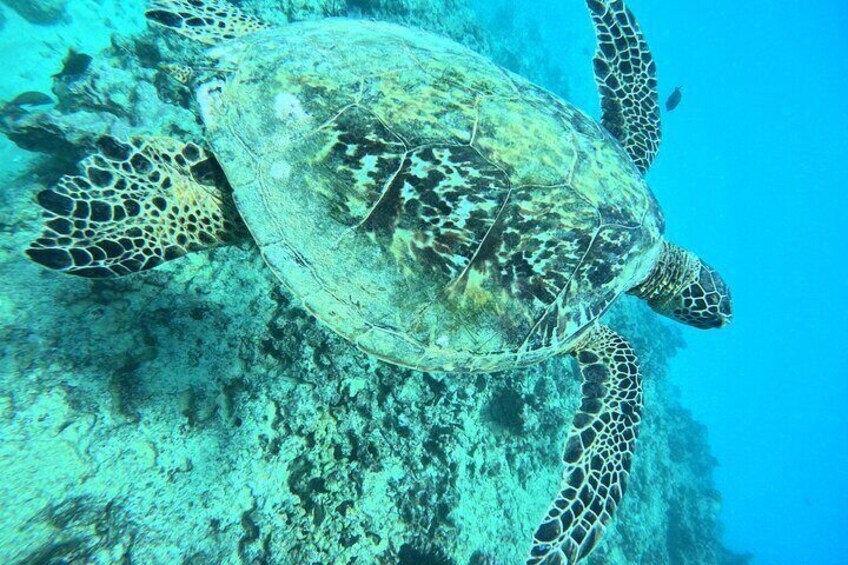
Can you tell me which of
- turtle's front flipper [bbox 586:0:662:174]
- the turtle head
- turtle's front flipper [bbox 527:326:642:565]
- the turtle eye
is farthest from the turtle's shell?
turtle's front flipper [bbox 586:0:662:174]

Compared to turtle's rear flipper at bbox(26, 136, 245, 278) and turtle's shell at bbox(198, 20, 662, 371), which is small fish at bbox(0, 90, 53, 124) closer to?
turtle's rear flipper at bbox(26, 136, 245, 278)

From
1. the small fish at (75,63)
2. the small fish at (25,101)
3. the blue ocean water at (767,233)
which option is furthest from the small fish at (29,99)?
the blue ocean water at (767,233)

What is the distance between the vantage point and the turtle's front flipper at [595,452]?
2.80m

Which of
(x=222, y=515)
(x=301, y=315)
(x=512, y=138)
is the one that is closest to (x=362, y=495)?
(x=222, y=515)

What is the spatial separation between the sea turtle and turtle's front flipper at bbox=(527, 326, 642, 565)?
0.02m

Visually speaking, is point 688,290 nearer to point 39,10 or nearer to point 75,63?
point 75,63

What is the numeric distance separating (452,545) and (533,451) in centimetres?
198

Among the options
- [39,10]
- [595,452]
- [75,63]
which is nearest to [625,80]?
[595,452]

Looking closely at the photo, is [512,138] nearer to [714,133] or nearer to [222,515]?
[222,515]

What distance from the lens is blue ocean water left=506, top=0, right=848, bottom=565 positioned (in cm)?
3856

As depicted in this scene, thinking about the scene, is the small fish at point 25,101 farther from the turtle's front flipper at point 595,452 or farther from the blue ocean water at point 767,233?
the blue ocean water at point 767,233

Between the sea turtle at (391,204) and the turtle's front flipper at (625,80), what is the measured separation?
88.3 inches

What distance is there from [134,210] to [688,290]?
214 inches

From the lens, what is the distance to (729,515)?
3306cm
